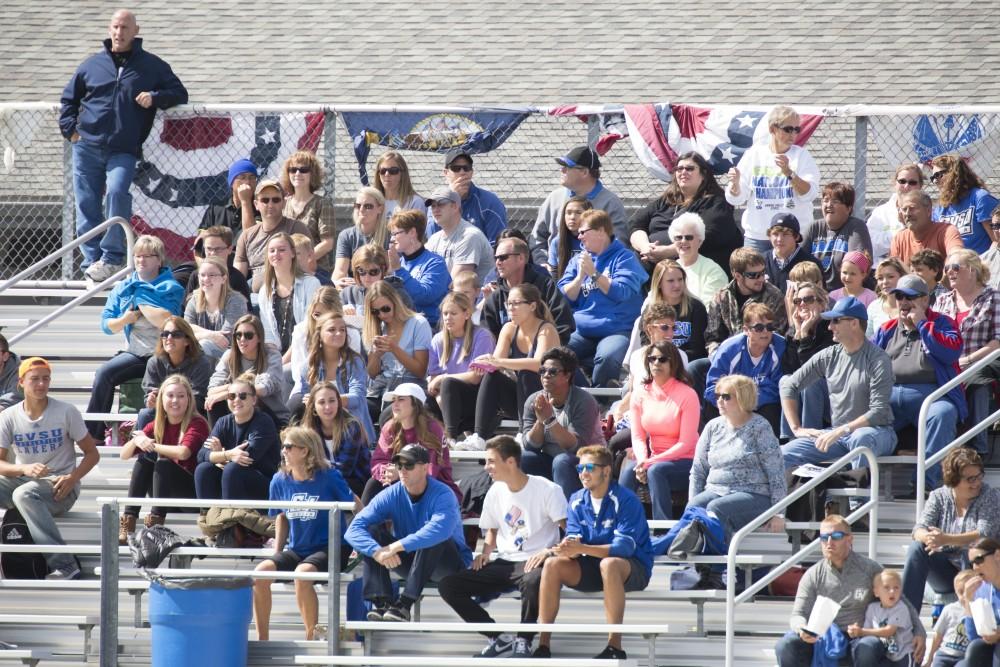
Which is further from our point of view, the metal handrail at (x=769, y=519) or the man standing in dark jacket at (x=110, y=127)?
the man standing in dark jacket at (x=110, y=127)

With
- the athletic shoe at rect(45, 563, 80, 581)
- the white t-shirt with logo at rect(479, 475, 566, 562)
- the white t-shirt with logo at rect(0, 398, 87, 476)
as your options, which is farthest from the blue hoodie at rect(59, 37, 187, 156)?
the white t-shirt with logo at rect(479, 475, 566, 562)

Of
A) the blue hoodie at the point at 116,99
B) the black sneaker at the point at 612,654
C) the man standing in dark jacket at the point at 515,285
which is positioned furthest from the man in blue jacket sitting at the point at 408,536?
the blue hoodie at the point at 116,99

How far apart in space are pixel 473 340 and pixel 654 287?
1238 mm

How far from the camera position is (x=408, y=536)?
10.1m

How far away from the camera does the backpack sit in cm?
1105

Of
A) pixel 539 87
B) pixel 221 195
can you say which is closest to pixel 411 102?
pixel 539 87

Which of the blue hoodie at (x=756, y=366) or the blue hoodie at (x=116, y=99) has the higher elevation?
the blue hoodie at (x=116, y=99)

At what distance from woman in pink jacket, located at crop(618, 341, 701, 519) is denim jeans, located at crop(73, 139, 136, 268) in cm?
505

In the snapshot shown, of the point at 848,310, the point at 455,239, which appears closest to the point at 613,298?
the point at 455,239

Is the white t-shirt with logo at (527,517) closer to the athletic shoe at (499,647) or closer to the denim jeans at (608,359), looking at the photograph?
the athletic shoe at (499,647)

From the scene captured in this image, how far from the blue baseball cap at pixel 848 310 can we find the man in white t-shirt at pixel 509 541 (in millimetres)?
2149

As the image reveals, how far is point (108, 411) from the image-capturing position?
12.5 metres

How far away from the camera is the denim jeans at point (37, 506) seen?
36.4 feet

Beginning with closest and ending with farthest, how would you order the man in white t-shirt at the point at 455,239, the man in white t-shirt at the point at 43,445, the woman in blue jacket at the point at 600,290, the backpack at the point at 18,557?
the backpack at the point at 18,557 < the man in white t-shirt at the point at 43,445 < the woman in blue jacket at the point at 600,290 < the man in white t-shirt at the point at 455,239
